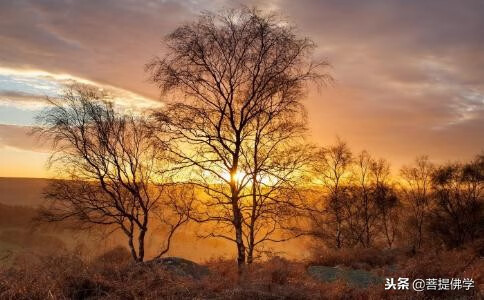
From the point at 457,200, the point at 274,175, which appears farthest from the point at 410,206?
the point at 274,175

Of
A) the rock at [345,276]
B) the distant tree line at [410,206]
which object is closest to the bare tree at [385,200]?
the distant tree line at [410,206]

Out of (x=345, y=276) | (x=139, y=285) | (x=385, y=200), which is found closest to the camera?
(x=139, y=285)

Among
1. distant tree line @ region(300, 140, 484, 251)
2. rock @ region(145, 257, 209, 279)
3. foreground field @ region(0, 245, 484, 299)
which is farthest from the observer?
distant tree line @ region(300, 140, 484, 251)

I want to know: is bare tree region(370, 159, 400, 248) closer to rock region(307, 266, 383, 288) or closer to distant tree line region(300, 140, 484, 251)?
distant tree line region(300, 140, 484, 251)

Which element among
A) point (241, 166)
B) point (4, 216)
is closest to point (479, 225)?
point (241, 166)

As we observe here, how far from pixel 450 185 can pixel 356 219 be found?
12.0m

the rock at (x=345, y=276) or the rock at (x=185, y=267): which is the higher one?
the rock at (x=185, y=267)

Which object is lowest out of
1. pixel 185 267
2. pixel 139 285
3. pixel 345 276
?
pixel 345 276

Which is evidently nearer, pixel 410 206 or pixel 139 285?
pixel 139 285

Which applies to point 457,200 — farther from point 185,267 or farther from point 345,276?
point 185,267

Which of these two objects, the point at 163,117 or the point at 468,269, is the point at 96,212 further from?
the point at 468,269

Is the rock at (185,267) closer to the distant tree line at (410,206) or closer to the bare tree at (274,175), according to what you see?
the bare tree at (274,175)

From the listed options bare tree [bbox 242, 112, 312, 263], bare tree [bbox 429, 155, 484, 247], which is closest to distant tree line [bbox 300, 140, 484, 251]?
bare tree [bbox 429, 155, 484, 247]

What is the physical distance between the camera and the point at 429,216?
50656 millimetres
